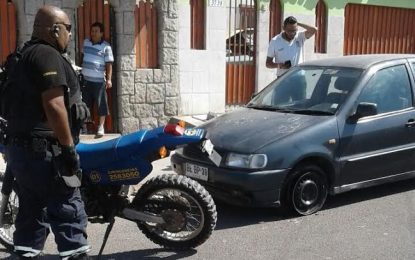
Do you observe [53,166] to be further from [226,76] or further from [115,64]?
[226,76]

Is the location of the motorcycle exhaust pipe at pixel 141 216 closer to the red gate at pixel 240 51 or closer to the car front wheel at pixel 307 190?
the car front wheel at pixel 307 190

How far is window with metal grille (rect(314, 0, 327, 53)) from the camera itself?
1205 centimetres

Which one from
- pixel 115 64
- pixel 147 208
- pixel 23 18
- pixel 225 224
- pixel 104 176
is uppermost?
pixel 23 18

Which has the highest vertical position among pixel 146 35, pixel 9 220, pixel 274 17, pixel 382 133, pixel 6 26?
pixel 274 17

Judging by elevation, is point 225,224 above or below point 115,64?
below

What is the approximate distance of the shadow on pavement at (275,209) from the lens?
5434 mm

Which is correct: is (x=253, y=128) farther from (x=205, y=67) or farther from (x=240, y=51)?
(x=240, y=51)

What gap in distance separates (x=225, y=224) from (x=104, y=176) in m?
1.56

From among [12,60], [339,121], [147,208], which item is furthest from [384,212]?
[12,60]

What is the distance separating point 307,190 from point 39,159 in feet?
9.15

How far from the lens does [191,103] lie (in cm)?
1034

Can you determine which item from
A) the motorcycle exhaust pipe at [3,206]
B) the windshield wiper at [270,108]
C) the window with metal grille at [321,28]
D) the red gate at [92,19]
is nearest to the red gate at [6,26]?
the red gate at [92,19]

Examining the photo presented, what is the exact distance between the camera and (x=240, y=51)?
1098cm

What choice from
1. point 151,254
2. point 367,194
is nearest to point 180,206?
point 151,254
